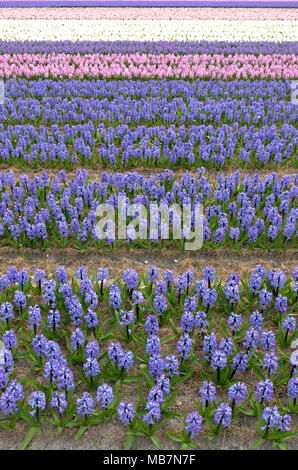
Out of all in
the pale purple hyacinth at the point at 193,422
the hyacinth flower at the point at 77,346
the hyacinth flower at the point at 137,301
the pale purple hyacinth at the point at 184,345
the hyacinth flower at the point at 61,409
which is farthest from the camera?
the hyacinth flower at the point at 137,301

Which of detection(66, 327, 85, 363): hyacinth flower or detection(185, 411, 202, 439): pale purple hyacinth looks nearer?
detection(185, 411, 202, 439): pale purple hyacinth

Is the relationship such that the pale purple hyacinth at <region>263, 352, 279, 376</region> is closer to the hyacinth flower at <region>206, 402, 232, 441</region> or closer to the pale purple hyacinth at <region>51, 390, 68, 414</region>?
the hyacinth flower at <region>206, 402, 232, 441</region>

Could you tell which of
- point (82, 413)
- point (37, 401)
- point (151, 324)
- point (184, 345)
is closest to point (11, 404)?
point (37, 401)

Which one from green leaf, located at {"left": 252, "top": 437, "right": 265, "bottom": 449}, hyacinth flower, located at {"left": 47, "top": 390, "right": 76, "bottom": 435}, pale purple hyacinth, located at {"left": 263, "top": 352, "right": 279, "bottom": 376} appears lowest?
green leaf, located at {"left": 252, "top": 437, "right": 265, "bottom": 449}

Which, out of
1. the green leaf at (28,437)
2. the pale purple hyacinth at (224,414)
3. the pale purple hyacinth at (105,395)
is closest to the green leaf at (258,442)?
the pale purple hyacinth at (224,414)

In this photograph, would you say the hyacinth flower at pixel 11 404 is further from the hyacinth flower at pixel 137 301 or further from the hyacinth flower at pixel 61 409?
the hyacinth flower at pixel 137 301

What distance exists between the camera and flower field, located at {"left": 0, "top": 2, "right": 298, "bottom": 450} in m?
4.36

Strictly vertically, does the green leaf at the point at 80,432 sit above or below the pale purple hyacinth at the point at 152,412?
below

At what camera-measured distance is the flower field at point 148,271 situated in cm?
436

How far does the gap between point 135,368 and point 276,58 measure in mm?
18534

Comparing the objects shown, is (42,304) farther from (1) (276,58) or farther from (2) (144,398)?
(1) (276,58)

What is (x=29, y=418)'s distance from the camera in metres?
4.32

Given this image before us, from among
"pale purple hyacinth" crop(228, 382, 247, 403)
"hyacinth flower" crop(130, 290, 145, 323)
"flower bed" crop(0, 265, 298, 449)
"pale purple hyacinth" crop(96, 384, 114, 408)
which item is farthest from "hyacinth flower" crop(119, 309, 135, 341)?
"pale purple hyacinth" crop(228, 382, 247, 403)

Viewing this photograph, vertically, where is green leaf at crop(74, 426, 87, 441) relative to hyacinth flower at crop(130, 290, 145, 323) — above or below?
below
